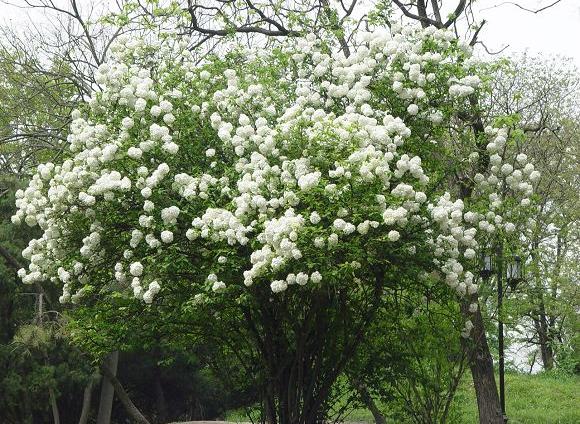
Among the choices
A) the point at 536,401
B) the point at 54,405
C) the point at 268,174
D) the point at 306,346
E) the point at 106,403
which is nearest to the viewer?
the point at 268,174

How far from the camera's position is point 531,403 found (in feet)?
52.5

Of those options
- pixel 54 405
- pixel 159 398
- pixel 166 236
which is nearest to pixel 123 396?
pixel 54 405

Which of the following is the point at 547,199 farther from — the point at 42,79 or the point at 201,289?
the point at 201,289

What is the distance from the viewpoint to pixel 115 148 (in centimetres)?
728

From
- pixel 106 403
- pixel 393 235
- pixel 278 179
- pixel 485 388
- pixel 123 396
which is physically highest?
pixel 278 179

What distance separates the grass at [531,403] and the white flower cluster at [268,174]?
5984 mm

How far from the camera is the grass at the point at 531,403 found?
47.0 feet

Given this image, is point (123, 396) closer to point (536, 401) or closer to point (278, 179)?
point (278, 179)

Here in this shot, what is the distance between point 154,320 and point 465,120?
3.81 m

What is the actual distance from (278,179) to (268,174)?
3.7 inches

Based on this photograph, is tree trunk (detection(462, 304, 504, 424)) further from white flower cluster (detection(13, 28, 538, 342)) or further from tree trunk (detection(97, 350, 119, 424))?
tree trunk (detection(97, 350, 119, 424))

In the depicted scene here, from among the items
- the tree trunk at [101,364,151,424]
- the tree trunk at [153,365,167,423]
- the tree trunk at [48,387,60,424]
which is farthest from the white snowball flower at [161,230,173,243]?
the tree trunk at [153,365,167,423]

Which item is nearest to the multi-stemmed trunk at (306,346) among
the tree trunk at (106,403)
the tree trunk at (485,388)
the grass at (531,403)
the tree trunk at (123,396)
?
the tree trunk at (485,388)

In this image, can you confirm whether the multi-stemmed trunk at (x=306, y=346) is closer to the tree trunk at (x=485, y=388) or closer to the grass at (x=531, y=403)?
the tree trunk at (x=485, y=388)
